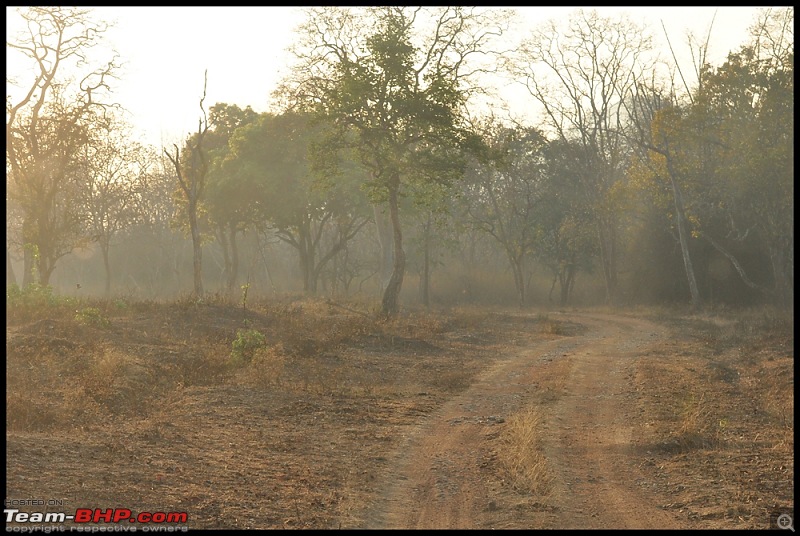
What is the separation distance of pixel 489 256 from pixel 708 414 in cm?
5630

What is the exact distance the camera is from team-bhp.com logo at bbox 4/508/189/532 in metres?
7.38

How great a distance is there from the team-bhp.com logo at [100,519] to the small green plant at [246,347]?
31.4 feet

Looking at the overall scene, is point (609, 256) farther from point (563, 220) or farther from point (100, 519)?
point (100, 519)

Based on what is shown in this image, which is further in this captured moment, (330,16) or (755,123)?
(330,16)

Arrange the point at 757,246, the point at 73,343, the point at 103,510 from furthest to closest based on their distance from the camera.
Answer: the point at 757,246 → the point at 73,343 → the point at 103,510

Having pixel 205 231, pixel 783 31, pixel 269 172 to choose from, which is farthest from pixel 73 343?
pixel 205 231

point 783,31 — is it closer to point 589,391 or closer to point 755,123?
point 755,123

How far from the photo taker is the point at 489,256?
227 ft

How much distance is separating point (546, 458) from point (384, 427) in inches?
118

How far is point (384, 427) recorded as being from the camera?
1247 centimetres

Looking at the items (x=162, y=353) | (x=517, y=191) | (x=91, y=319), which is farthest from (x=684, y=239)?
(x=91, y=319)

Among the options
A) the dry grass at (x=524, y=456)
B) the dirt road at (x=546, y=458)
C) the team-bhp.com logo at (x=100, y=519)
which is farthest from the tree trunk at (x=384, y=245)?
the team-bhp.com logo at (x=100, y=519)

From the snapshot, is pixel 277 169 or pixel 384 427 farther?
pixel 277 169

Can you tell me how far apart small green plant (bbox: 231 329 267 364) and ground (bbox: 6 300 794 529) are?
0.06m
